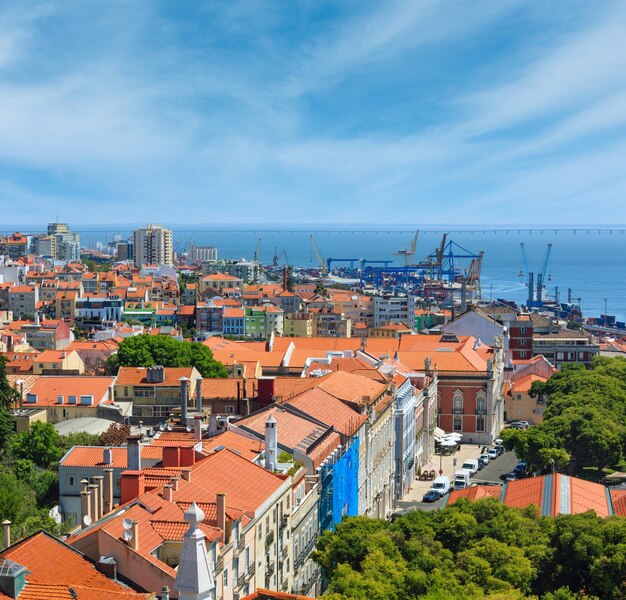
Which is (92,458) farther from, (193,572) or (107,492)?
(193,572)

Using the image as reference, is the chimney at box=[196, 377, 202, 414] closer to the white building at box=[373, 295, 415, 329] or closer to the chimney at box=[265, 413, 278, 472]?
the chimney at box=[265, 413, 278, 472]

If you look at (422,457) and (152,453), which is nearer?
(152,453)

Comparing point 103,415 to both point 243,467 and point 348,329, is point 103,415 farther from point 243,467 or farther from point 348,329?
point 348,329

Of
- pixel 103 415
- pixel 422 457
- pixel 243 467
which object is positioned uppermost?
pixel 243 467

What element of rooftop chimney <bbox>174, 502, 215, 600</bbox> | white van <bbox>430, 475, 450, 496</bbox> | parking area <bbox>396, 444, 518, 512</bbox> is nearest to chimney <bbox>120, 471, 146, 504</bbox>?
rooftop chimney <bbox>174, 502, 215, 600</bbox>

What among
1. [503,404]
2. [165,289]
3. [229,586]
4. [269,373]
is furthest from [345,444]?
[165,289]

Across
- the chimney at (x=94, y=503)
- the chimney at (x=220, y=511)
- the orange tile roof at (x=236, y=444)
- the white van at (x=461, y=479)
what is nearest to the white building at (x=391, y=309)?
the white van at (x=461, y=479)

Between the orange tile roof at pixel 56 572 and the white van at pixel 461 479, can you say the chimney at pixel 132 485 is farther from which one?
the white van at pixel 461 479
